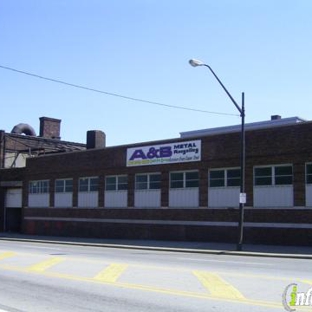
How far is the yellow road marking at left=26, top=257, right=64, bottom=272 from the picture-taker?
15.2m

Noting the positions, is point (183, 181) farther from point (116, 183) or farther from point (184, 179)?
point (116, 183)

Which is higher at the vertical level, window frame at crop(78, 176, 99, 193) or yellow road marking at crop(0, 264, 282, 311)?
window frame at crop(78, 176, 99, 193)

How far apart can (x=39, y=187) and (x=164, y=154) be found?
13.9 meters

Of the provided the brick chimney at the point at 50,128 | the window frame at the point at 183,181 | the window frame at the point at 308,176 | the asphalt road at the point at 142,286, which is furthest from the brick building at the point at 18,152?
the asphalt road at the point at 142,286

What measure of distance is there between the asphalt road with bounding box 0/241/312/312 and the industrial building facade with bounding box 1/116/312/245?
38.1ft

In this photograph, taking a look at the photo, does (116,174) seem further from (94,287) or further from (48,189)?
(94,287)

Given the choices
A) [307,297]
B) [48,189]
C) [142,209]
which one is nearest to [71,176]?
[48,189]

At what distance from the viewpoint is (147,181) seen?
33.5 meters

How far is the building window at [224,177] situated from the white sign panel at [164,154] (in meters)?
1.41

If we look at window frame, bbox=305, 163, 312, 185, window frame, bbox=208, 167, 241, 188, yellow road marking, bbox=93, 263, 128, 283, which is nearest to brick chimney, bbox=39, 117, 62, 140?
window frame, bbox=208, 167, 241, 188

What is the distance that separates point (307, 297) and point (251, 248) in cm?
1557

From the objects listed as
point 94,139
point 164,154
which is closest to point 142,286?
point 164,154

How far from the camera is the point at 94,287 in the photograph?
1148 cm

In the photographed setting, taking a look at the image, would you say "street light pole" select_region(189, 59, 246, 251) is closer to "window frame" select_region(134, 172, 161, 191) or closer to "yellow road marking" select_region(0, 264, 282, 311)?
"window frame" select_region(134, 172, 161, 191)
